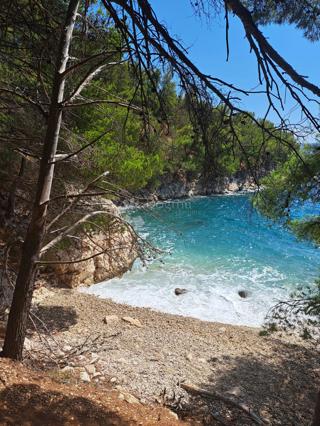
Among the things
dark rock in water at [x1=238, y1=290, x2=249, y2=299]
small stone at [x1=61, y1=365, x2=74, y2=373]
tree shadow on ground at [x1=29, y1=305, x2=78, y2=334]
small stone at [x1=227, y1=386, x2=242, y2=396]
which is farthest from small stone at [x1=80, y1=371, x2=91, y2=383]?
dark rock in water at [x1=238, y1=290, x2=249, y2=299]

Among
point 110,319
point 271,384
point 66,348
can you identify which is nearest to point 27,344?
point 66,348

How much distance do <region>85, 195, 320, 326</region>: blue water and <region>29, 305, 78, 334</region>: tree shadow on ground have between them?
2.75 metres

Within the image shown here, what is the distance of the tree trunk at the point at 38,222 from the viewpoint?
3.73m

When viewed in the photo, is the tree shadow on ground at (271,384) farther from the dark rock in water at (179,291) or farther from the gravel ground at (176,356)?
the dark rock in water at (179,291)

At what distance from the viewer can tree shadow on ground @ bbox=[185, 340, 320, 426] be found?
19.0ft

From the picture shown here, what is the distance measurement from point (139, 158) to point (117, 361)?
7393 millimetres

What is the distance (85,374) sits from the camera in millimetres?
5121

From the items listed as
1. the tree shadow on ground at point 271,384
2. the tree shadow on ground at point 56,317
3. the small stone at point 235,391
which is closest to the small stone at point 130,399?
the tree shadow on ground at point 271,384

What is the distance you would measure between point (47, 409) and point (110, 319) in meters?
5.74

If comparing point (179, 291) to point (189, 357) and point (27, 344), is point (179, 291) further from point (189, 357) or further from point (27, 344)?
point (27, 344)

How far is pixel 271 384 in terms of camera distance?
277 inches

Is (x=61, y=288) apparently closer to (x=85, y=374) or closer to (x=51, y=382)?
(x=85, y=374)

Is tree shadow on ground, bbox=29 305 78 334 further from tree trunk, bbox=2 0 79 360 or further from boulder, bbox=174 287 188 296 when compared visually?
boulder, bbox=174 287 188 296

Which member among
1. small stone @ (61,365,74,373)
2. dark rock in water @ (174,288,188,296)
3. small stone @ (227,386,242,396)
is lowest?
dark rock in water @ (174,288,188,296)
